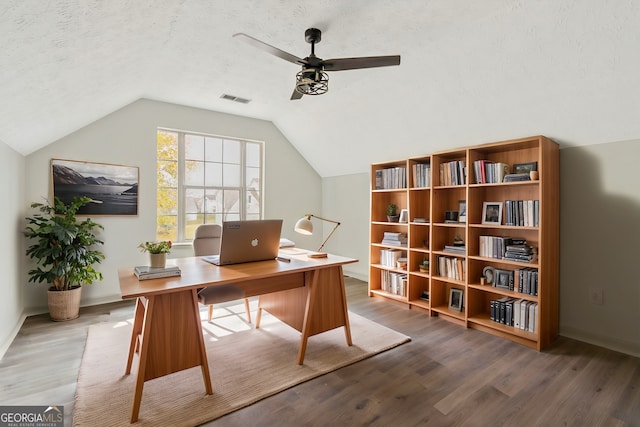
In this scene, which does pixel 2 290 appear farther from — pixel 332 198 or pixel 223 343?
pixel 332 198

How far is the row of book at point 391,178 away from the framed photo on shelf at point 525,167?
1.24 m

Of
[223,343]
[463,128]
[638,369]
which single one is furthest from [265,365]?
[463,128]

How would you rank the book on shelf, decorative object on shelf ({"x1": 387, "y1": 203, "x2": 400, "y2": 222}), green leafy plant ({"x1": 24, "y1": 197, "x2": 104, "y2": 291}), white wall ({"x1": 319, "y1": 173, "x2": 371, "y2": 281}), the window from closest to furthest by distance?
1. green leafy plant ({"x1": 24, "y1": 197, "x2": 104, "y2": 291})
2. the book on shelf
3. decorative object on shelf ({"x1": 387, "y1": 203, "x2": 400, "y2": 222})
4. the window
5. white wall ({"x1": 319, "y1": 173, "x2": 371, "y2": 281})

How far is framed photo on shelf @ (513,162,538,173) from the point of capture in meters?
2.85

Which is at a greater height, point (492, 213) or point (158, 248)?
point (492, 213)

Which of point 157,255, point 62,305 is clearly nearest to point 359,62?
point 157,255

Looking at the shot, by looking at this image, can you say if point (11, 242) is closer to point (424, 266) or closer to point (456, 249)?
point (424, 266)

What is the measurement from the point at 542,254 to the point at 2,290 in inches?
177

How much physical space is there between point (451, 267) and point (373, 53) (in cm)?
232

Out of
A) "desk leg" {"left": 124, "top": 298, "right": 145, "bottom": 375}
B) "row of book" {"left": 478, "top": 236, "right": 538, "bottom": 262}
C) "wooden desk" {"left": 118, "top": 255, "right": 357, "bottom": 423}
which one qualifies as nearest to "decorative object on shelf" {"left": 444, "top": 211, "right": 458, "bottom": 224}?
"row of book" {"left": 478, "top": 236, "right": 538, "bottom": 262}

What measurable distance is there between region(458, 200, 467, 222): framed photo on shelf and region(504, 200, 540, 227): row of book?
45cm

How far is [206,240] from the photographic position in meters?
3.16

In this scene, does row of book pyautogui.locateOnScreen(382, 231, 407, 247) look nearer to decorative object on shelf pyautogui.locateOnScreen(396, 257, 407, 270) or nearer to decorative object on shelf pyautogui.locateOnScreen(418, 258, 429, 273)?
decorative object on shelf pyautogui.locateOnScreen(396, 257, 407, 270)

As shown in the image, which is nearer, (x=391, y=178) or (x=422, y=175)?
(x=422, y=175)
